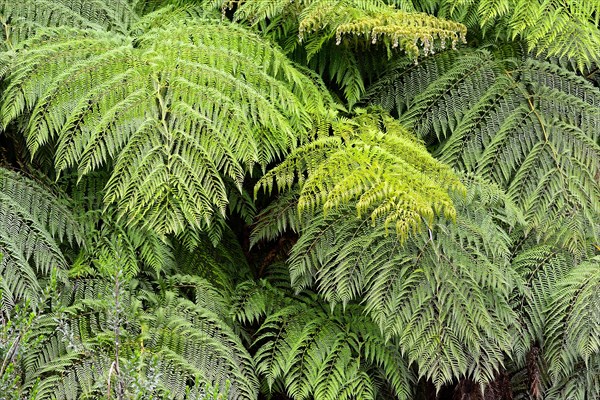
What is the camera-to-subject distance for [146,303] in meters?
2.54

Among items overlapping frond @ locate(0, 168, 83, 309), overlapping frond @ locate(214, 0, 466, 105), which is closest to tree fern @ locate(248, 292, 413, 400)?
overlapping frond @ locate(0, 168, 83, 309)

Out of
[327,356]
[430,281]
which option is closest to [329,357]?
[327,356]

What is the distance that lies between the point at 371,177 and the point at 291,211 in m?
0.37

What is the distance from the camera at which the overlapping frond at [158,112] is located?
2.33 m

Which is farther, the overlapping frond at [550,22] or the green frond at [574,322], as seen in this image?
the overlapping frond at [550,22]

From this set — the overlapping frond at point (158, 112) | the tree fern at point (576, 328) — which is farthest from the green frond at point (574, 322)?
the overlapping frond at point (158, 112)

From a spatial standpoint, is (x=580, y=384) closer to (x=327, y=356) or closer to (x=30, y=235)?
(x=327, y=356)

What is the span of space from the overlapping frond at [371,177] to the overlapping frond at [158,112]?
92 millimetres

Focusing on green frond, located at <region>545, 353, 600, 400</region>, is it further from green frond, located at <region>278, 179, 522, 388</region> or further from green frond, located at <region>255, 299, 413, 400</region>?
green frond, located at <region>255, 299, 413, 400</region>

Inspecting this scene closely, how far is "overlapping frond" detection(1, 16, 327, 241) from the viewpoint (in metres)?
2.33

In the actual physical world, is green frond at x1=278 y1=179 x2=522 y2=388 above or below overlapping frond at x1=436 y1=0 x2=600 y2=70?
below

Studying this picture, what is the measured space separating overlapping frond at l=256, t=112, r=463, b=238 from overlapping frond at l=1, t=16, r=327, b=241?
92mm

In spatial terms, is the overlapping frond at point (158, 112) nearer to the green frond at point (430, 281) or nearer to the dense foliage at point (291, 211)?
the dense foliage at point (291, 211)

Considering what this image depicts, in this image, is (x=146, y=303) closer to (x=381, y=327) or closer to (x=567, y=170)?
(x=381, y=327)
